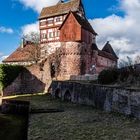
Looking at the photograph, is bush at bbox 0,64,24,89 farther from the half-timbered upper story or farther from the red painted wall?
the half-timbered upper story

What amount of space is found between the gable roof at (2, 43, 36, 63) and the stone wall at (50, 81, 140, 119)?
29.3 meters

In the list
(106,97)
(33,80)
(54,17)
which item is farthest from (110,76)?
(54,17)

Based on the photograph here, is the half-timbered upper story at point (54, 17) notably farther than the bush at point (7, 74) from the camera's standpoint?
Yes

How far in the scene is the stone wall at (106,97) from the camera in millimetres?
16781

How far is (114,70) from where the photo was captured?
25.6m

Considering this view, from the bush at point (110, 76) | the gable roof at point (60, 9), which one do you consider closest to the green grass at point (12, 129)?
the bush at point (110, 76)

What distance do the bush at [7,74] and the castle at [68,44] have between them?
430cm

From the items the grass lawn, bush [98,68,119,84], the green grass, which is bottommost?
the green grass

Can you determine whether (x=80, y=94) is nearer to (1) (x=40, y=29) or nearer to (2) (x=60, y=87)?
(2) (x=60, y=87)

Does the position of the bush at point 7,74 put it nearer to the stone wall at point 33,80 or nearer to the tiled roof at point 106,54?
the stone wall at point 33,80

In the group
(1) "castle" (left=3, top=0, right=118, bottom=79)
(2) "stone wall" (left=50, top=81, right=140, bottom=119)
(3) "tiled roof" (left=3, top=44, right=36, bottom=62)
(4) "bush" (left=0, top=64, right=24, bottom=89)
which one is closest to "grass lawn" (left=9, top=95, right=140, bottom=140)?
(2) "stone wall" (left=50, top=81, right=140, bottom=119)

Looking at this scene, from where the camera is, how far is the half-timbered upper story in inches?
2285

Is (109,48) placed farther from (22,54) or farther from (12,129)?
(12,129)

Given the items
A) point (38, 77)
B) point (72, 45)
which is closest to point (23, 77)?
point (38, 77)
